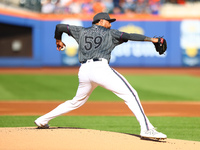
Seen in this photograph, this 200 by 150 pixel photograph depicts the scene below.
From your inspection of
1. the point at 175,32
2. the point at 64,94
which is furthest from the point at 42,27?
the point at 64,94

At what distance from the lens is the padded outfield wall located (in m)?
26.7

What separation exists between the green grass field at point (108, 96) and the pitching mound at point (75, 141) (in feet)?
3.34

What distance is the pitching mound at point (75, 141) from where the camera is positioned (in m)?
5.33

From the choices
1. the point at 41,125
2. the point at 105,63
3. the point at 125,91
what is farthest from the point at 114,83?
the point at 41,125

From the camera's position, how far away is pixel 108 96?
1421cm

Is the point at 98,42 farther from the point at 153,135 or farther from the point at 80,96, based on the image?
the point at 153,135

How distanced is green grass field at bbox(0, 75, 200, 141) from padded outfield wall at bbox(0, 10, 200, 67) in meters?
5.45

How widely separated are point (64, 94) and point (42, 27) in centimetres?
1339

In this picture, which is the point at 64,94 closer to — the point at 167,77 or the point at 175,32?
the point at 167,77

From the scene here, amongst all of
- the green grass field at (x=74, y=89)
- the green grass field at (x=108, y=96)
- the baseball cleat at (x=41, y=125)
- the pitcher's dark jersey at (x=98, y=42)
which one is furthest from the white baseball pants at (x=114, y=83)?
the green grass field at (x=74, y=89)

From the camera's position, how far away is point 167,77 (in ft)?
69.5

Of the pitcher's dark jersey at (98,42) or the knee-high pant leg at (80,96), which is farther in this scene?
the knee-high pant leg at (80,96)

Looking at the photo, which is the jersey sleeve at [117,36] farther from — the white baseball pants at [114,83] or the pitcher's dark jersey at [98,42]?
the white baseball pants at [114,83]

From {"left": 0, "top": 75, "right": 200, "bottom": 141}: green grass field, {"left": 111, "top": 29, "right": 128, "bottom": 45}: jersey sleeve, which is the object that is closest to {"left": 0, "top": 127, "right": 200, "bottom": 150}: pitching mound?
{"left": 0, "top": 75, "right": 200, "bottom": 141}: green grass field
